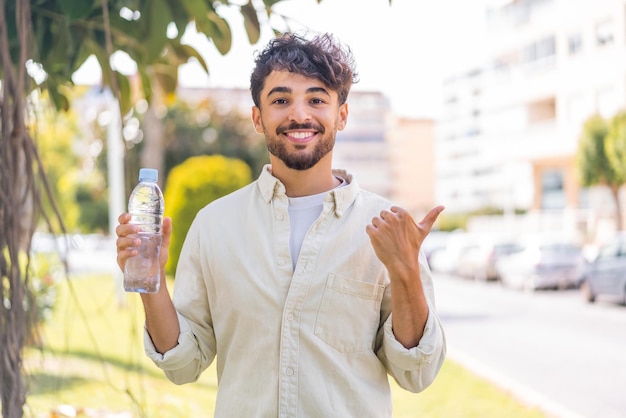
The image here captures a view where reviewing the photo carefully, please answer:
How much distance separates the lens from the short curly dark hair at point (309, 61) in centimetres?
252

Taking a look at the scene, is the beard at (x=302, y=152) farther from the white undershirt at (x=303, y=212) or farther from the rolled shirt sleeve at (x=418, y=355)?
the rolled shirt sleeve at (x=418, y=355)

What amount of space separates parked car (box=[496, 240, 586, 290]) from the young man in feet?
72.5

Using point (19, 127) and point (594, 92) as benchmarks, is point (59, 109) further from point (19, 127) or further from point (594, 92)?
point (594, 92)

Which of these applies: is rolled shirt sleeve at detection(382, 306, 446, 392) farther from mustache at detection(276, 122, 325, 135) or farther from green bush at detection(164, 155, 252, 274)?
green bush at detection(164, 155, 252, 274)

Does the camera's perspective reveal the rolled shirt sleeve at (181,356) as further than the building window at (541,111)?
No

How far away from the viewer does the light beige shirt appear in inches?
93.9

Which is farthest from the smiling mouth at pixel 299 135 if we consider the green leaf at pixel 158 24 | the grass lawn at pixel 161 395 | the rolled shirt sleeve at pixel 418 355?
the grass lawn at pixel 161 395

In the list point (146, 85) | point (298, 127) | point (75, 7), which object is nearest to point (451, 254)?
point (146, 85)

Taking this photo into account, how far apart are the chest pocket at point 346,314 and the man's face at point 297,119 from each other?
35cm

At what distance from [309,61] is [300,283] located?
1.99ft

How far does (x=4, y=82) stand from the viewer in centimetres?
321

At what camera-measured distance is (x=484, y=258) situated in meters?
29.8

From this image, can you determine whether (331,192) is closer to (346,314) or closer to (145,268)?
(346,314)

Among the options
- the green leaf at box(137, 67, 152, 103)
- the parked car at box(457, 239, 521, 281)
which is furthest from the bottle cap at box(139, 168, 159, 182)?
the parked car at box(457, 239, 521, 281)
